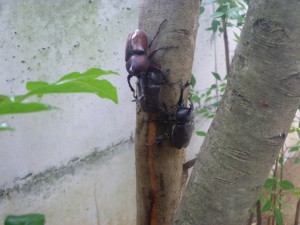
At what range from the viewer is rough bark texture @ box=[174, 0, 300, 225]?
0.58 metres

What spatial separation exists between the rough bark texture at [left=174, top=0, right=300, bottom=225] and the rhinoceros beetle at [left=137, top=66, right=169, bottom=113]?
0.24 meters

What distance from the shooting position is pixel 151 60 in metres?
0.90

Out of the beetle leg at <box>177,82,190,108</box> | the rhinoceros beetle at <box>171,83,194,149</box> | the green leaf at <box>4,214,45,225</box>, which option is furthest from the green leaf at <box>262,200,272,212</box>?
the green leaf at <box>4,214,45,225</box>

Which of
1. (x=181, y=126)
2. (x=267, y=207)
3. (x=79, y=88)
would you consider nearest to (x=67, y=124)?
(x=181, y=126)

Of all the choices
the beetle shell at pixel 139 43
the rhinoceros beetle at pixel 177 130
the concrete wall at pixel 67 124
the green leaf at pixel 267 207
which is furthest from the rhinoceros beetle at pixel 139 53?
the green leaf at pixel 267 207

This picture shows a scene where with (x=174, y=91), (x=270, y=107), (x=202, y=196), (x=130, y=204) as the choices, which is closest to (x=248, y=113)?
(x=270, y=107)

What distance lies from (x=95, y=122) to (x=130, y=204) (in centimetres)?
53

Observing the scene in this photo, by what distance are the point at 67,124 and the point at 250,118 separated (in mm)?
1100

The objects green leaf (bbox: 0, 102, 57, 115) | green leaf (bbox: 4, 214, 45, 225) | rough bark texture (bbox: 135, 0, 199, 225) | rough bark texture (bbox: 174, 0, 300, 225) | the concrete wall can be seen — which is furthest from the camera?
the concrete wall

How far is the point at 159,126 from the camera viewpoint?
927mm

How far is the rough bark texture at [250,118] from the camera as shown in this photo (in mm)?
580

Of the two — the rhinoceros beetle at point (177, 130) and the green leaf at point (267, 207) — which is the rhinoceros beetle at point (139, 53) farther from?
the green leaf at point (267, 207)

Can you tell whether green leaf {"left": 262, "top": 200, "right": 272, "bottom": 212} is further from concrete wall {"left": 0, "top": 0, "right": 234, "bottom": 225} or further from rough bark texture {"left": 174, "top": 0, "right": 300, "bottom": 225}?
rough bark texture {"left": 174, "top": 0, "right": 300, "bottom": 225}

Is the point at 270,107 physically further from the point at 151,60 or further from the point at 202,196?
the point at 151,60
